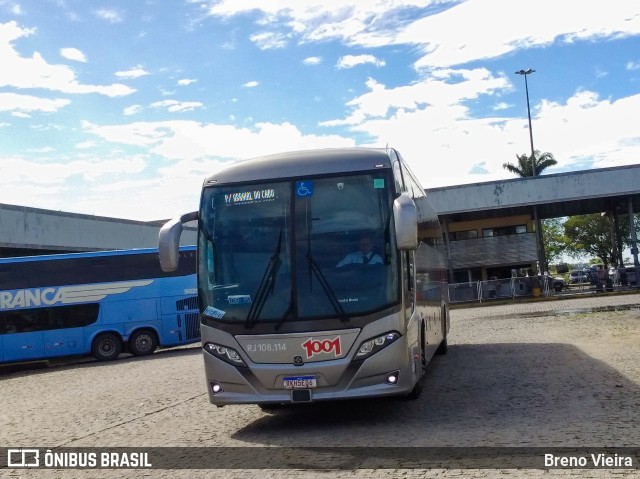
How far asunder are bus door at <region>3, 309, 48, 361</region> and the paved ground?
Answer: 7.74 m

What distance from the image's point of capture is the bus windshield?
28.6ft

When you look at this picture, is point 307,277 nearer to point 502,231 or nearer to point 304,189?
point 304,189

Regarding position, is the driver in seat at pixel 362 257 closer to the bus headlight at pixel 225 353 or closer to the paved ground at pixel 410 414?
the bus headlight at pixel 225 353

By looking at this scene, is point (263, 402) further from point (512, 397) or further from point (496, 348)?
point (496, 348)

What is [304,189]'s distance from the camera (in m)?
9.15

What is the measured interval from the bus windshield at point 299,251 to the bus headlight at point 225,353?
0.33 m

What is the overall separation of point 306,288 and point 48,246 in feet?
88.2

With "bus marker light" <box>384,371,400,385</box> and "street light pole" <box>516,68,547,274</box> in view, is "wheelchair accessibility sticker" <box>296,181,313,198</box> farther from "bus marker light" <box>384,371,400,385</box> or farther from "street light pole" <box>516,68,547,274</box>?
"street light pole" <box>516,68,547,274</box>

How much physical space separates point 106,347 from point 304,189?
18.4 meters

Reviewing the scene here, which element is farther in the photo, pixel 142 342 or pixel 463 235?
pixel 463 235

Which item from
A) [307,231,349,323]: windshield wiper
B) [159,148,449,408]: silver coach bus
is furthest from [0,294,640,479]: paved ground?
[307,231,349,323]: windshield wiper

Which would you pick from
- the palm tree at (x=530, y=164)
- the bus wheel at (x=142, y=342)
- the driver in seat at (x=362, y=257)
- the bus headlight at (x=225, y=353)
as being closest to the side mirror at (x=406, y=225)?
the driver in seat at (x=362, y=257)

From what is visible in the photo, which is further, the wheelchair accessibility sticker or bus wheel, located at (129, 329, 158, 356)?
bus wheel, located at (129, 329, 158, 356)

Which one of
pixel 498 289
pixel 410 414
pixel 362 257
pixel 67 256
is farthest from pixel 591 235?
pixel 362 257
